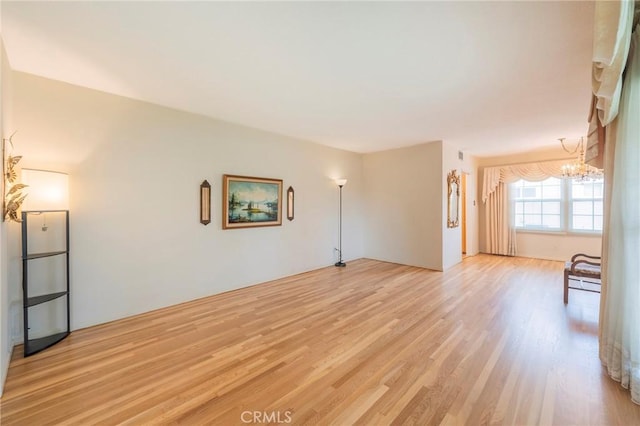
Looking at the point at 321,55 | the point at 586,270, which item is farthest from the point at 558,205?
the point at 321,55

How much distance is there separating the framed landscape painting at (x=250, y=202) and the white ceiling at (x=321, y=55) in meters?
1.02

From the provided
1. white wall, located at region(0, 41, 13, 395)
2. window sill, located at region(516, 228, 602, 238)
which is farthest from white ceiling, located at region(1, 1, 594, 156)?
window sill, located at region(516, 228, 602, 238)

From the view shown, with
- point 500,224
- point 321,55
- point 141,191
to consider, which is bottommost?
point 500,224

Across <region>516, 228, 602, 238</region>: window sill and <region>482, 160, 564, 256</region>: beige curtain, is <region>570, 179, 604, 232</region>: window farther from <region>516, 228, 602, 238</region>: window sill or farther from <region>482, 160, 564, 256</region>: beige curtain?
<region>482, 160, 564, 256</region>: beige curtain

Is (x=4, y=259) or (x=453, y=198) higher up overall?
(x=453, y=198)

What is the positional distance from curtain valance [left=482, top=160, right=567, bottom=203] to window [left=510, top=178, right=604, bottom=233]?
0.26 m

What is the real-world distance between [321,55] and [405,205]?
410 cm

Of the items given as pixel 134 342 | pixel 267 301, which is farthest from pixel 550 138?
pixel 134 342

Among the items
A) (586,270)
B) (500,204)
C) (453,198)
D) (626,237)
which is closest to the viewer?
(626,237)

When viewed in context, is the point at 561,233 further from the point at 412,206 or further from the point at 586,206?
the point at 412,206

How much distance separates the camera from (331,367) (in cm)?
211

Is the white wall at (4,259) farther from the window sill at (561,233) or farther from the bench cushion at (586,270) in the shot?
the window sill at (561,233)

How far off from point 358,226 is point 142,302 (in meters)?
4.48

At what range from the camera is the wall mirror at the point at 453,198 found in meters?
5.29
